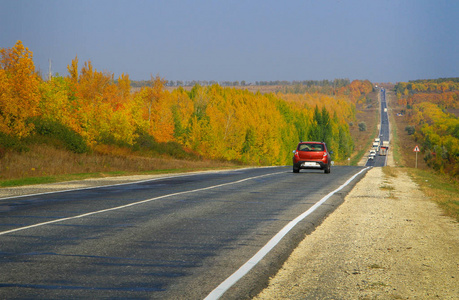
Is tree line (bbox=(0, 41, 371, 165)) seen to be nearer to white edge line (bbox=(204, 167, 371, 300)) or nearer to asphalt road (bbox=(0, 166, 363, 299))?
asphalt road (bbox=(0, 166, 363, 299))

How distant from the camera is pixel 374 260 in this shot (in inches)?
262

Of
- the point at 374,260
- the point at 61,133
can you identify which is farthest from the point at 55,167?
the point at 374,260

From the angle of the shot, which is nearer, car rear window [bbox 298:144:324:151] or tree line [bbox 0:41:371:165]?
car rear window [bbox 298:144:324:151]

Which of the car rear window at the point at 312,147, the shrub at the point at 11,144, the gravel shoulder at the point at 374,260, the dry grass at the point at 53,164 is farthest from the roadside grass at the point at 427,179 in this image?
the shrub at the point at 11,144

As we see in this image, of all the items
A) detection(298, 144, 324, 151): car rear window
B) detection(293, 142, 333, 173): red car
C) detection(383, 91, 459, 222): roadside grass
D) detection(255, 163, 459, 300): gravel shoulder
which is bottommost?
detection(383, 91, 459, 222): roadside grass

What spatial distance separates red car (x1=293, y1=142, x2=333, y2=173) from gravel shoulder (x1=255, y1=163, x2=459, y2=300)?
1505 centimetres

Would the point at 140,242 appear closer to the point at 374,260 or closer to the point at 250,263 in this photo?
the point at 250,263

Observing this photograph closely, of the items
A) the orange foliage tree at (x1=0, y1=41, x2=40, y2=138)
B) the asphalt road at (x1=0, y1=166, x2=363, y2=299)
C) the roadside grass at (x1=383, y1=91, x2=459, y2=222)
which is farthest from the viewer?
the orange foliage tree at (x1=0, y1=41, x2=40, y2=138)

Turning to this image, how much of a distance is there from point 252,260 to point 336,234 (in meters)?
2.79

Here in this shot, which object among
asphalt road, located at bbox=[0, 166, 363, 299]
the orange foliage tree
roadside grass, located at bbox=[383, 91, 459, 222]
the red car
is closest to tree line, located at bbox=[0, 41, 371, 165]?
the orange foliage tree

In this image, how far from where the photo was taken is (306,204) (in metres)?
12.9

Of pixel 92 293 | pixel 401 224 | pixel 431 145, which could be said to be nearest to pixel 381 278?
pixel 92 293

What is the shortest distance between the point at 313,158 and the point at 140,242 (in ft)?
66.1

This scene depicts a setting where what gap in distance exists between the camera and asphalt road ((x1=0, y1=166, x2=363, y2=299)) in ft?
17.0
